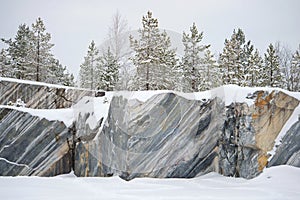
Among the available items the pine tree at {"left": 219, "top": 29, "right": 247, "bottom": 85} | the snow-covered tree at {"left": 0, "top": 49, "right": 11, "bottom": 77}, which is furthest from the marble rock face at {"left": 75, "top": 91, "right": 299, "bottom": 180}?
the snow-covered tree at {"left": 0, "top": 49, "right": 11, "bottom": 77}

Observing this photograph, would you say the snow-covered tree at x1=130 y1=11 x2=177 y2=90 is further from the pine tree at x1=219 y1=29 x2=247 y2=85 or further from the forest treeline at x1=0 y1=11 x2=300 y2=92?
the pine tree at x1=219 y1=29 x2=247 y2=85

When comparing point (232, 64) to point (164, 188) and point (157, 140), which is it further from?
point (164, 188)

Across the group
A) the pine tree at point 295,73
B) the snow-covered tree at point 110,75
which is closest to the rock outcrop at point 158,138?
the snow-covered tree at point 110,75

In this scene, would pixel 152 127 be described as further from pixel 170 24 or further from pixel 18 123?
pixel 170 24

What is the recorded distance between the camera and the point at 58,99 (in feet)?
27.6

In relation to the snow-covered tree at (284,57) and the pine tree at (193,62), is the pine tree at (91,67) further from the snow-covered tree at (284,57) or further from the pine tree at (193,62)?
the snow-covered tree at (284,57)

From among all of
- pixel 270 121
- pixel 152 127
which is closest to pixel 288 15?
pixel 270 121

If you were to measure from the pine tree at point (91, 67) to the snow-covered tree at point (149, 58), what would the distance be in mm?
6030

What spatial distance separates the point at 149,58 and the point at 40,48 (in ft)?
20.5

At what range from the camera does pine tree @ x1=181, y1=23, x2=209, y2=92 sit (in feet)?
45.4

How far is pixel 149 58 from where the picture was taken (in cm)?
1184

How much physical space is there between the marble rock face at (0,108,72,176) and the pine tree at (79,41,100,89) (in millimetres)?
11383

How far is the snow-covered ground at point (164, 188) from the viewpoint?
388 cm

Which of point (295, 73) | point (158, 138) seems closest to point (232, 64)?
point (295, 73)
